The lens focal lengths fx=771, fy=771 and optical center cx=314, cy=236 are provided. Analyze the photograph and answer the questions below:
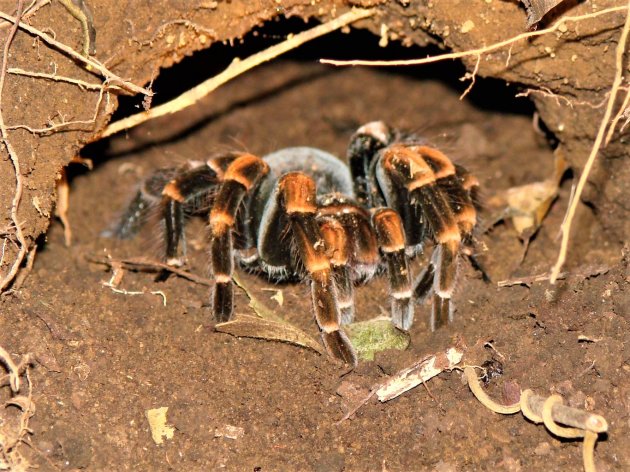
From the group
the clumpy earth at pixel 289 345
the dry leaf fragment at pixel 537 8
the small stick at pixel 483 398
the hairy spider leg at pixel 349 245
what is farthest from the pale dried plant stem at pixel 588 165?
the hairy spider leg at pixel 349 245

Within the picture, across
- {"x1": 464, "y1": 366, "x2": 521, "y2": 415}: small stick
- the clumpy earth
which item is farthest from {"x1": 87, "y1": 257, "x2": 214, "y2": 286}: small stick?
{"x1": 464, "y1": 366, "x2": 521, "y2": 415}: small stick

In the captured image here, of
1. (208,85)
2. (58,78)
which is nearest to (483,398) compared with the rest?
(208,85)

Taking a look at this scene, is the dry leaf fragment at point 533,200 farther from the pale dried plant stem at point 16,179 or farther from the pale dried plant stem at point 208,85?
the pale dried plant stem at point 16,179

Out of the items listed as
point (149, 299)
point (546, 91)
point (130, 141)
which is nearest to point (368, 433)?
point (149, 299)

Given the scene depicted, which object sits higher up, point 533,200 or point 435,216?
point 435,216

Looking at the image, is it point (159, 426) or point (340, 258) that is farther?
point (340, 258)

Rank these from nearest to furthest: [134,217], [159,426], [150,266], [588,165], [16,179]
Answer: [588,165] → [159,426] → [16,179] → [150,266] → [134,217]

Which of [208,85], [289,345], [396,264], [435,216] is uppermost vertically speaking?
[208,85]

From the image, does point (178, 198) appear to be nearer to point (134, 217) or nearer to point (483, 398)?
point (134, 217)
